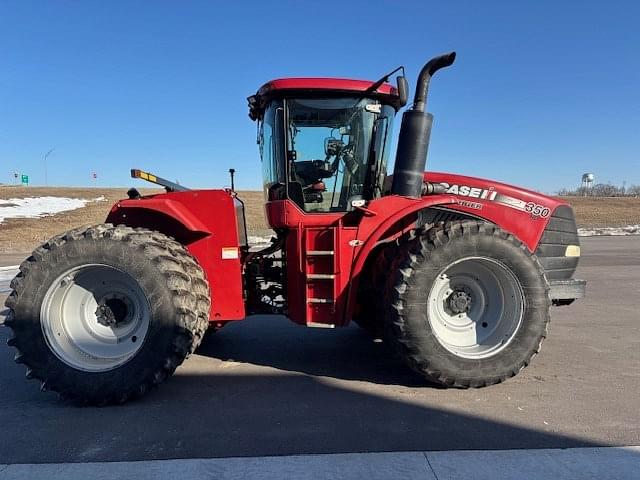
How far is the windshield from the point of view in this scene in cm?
421

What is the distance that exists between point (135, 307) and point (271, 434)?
1666 millimetres

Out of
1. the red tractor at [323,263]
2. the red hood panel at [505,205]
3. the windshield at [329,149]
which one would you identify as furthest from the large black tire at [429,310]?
the windshield at [329,149]

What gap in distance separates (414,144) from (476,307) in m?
1.55

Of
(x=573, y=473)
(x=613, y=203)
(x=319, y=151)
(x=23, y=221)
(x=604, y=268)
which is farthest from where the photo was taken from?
(x=613, y=203)

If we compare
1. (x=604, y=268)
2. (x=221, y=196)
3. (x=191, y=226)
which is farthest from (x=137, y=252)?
(x=604, y=268)

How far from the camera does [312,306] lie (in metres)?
4.00

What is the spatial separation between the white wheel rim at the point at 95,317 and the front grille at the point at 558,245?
11.9 feet

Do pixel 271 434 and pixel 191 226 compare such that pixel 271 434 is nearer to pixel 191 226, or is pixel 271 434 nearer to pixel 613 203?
pixel 191 226

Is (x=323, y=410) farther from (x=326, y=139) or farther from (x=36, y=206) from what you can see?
(x=36, y=206)

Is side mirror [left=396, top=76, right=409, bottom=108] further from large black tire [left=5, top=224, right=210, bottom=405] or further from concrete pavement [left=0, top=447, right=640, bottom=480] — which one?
concrete pavement [left=0, top=447, right=640, bottom=480]

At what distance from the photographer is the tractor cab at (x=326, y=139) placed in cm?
418

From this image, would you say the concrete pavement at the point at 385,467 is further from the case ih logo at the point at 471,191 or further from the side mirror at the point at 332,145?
the side mirror at the point at 332,145

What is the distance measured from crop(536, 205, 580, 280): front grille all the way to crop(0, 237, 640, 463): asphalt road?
2.89ft

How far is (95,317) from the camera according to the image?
12.8 feet
